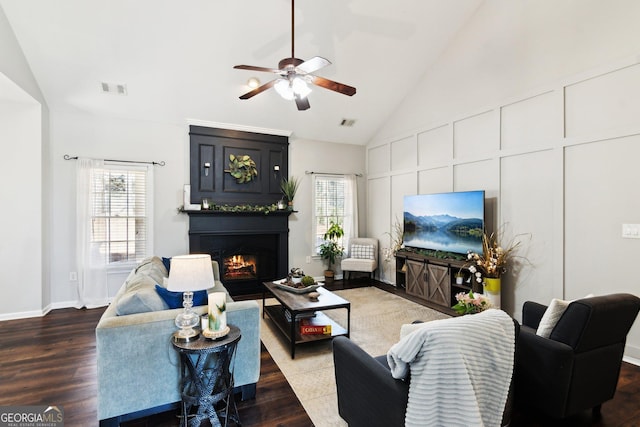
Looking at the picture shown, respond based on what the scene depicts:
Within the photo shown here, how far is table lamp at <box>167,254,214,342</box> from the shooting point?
1.98 metres

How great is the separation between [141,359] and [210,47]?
3614mm

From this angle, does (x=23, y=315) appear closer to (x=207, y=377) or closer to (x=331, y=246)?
(x=207, y=377)

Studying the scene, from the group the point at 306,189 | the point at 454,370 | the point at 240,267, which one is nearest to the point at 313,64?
the point at 454,370

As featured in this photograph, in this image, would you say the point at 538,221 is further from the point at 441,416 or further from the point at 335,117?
the point at 335,117

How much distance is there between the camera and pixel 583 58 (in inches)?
122

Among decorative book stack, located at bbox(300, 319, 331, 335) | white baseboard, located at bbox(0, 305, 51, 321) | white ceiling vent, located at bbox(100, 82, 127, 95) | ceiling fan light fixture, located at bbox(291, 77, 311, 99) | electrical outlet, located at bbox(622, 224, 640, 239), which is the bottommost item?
white baseboard, located at bbox(0, 305, 51, 321)

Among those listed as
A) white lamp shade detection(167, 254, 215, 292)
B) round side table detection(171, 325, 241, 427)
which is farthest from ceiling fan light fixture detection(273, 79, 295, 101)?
round side table detection(171, 325, 241, 427)

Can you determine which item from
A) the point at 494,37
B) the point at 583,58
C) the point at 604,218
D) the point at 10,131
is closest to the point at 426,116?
the point at 494,37

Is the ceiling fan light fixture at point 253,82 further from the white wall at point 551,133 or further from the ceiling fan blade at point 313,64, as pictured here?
the white wall at point 551,133

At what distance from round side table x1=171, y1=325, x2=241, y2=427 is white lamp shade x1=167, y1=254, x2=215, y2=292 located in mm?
341

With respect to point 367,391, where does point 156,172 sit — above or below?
above

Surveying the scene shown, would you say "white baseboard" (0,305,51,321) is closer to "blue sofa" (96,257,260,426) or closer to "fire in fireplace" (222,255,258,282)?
"fire in fireplace" (222,255,258,282)

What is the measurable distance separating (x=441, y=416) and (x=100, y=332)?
199 cm

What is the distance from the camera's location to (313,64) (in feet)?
8.43
